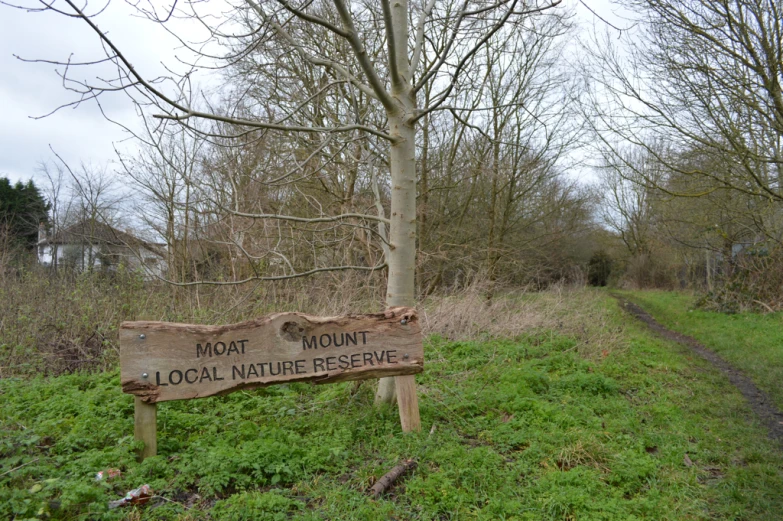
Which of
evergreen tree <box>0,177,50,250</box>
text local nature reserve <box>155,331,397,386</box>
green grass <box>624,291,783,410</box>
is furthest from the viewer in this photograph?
evergreen tree <box>0,177,50,250</box>

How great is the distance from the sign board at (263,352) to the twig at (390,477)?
81 centimetres

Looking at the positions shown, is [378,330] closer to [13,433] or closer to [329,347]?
[329,347]

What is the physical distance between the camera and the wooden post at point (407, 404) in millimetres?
4547

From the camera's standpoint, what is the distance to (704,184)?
1154cm

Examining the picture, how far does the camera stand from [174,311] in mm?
7770

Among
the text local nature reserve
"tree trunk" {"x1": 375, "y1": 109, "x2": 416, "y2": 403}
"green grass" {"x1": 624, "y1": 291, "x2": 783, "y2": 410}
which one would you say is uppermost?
"tree trunk" {"x1": 375, "y1": 109, "x2": 416, "y2": 403}

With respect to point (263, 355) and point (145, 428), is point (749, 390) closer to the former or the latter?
point (263, 355)

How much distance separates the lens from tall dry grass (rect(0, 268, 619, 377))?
6793 mm

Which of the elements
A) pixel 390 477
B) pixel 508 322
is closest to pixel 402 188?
pixel 390 477

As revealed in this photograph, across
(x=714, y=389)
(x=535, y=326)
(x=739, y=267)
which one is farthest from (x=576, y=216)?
(x=714, y=389)

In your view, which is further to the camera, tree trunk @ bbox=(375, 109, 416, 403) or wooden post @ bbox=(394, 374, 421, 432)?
tree trunk @ bbox=(375, 109, 416, 403)

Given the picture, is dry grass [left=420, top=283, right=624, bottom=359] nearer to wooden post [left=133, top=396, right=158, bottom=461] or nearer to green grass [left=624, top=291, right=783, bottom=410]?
green grass [left=624, top=291, right=783, bottom=410]

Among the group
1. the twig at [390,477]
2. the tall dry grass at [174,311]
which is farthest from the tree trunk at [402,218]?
the tall dry grass at [174,311]

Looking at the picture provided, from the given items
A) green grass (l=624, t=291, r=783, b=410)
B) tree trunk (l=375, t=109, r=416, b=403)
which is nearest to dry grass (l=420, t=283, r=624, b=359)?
green grass (l=624, t=291, r=783, b=410)
